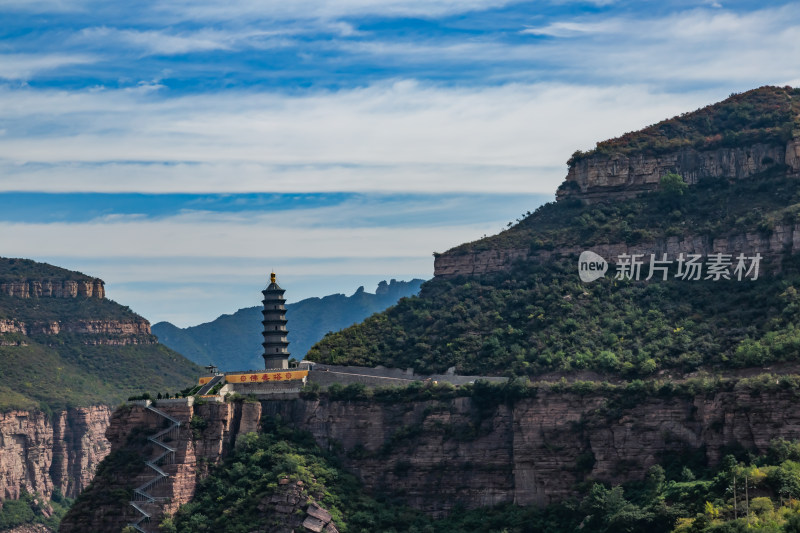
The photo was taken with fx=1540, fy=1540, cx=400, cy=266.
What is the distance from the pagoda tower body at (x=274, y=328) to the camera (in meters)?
89.5

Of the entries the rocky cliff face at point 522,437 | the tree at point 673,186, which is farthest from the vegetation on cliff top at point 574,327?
the tree at point 673,186

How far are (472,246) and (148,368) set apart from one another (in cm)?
7661

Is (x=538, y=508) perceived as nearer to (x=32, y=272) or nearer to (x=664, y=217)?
(x=664, y=217)

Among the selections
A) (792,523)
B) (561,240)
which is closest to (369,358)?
(561,240)

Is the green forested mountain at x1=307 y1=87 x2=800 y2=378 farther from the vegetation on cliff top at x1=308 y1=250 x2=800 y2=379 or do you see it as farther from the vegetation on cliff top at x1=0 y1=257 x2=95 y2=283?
the vegetation on cliff top at x1=0 y1=257 x2=95 y2=283

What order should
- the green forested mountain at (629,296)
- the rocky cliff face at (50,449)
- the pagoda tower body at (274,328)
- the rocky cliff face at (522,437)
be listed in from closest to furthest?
the rocky cliff face at (522,437) < the green forested mountain at (629,296) < the pagoda tower body at (274,328) < the rocky cliff face at (50,449)

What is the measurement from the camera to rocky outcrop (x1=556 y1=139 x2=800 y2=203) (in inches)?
3612

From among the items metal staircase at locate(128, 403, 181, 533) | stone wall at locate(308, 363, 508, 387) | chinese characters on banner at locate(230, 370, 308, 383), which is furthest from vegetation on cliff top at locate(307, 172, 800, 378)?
metal staircase at locate(128, 403, 181, 533)

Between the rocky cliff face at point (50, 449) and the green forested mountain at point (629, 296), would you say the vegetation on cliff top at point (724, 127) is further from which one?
the rocky cliff face at point (50, 449)

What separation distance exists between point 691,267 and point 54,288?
9788 centimetres

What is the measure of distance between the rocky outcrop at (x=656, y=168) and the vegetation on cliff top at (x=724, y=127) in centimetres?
40

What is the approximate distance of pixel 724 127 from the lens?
316 feet

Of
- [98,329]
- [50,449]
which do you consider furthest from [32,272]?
[50,449]

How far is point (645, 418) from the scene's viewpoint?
248 feet
